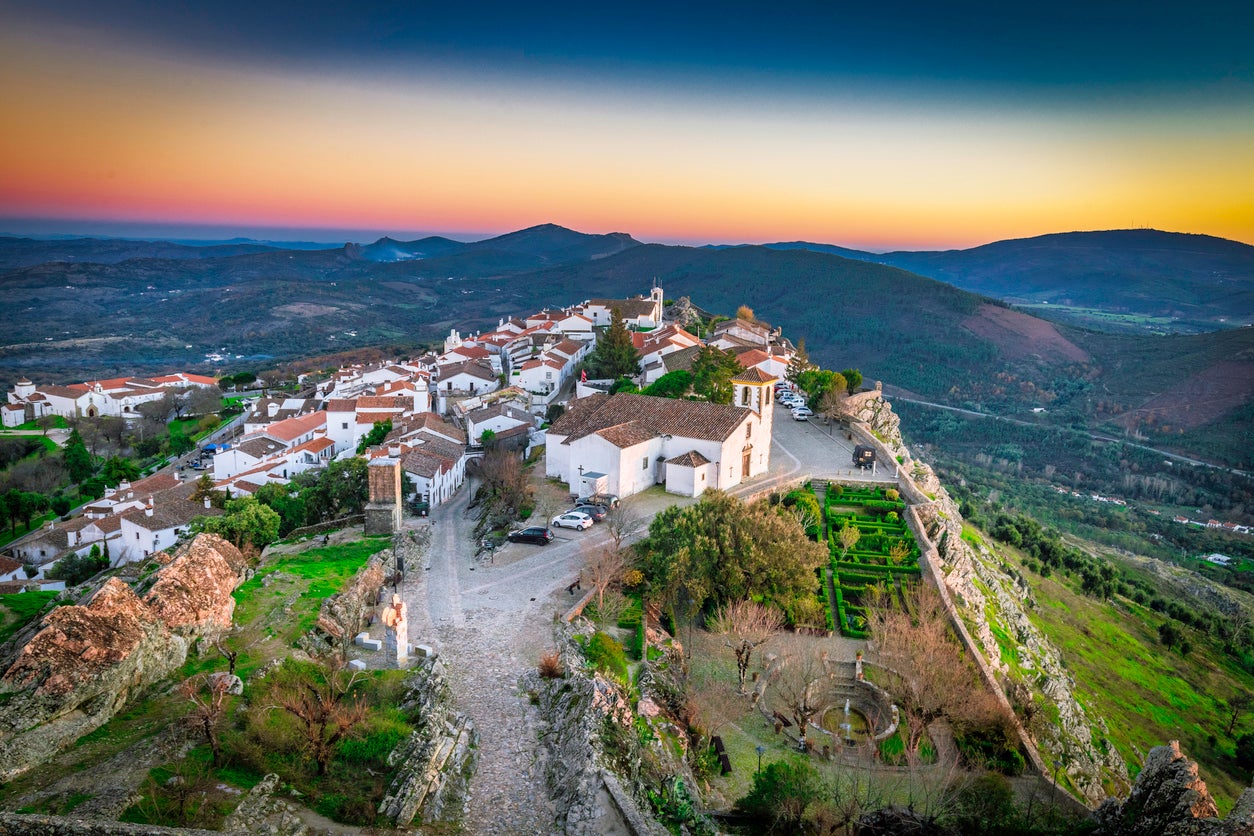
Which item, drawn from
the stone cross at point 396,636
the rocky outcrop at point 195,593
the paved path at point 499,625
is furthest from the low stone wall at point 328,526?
the stone cross at point 396,636

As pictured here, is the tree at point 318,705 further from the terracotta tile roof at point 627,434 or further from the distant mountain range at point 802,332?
the distant mountain range at point 802,332

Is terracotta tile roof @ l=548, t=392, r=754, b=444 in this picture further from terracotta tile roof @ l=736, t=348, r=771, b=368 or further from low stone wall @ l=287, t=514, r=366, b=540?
terracotta tile roof @ l=736, t=348, r=771, b=368

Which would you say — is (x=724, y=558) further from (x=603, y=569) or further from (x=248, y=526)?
(x=248, y=526)

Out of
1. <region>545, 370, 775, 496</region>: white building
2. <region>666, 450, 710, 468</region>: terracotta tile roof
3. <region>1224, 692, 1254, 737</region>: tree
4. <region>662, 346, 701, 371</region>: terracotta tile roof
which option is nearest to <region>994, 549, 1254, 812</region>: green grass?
<region>1224, 692, 1254, 737</region>: tree

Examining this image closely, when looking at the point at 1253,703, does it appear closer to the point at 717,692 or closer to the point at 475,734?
the point at 717,692

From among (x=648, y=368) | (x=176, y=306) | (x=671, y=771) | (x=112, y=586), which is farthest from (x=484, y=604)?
(x=176, y=306)

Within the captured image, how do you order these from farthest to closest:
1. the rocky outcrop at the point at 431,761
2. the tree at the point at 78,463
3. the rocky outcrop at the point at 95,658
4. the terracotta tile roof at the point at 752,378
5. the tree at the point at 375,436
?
the tree at the point at 78,463 < the tree at the point at 375,436 < the terracotta tile roof at the point at 752,378 < the rocky outcrop at the point at 431,761 < the rocky outcrop at the point at 95,658

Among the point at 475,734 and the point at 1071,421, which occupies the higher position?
the point at 475,734
